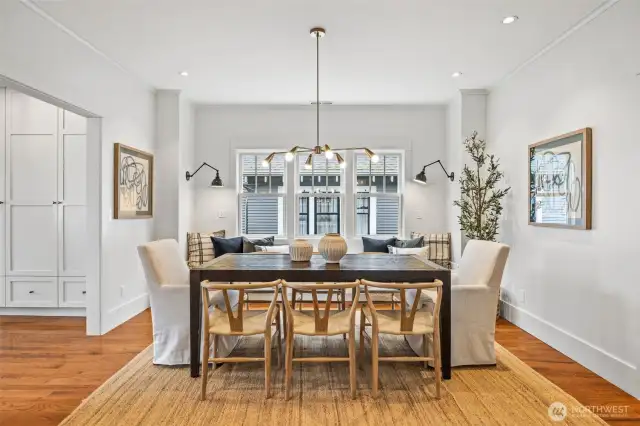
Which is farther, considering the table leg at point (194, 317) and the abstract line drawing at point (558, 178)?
the abstract line drawing at point (558, 178)

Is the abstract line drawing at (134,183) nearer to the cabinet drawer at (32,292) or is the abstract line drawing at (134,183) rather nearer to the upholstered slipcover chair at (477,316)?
the cabinet drawer at (32,292)

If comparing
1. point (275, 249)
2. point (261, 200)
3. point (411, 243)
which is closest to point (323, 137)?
point (261, 200)

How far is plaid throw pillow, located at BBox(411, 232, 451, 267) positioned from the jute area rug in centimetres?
231

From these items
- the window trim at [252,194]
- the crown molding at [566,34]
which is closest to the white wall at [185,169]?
the window trim at [252,194]

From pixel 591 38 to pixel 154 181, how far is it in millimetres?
4653

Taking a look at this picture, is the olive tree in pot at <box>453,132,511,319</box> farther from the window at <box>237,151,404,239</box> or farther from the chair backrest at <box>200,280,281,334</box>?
the chair backrest at <box>200,280,281,334</box>

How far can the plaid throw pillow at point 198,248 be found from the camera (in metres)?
5.34

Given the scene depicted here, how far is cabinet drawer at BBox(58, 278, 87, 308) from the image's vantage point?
4492 mm

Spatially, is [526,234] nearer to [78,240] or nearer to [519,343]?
[519,343]

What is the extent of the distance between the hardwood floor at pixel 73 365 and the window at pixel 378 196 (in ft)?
6.84

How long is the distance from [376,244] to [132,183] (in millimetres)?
3002

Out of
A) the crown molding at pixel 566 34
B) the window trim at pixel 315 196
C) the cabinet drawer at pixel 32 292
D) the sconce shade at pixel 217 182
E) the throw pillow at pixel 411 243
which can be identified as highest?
the crown molding at pixel 566 34

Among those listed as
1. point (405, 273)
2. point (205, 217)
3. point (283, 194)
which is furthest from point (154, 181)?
point (405, 273)

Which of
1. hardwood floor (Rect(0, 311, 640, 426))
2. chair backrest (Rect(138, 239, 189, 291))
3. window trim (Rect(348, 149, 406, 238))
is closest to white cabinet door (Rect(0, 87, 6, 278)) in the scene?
hardwood floor (Rect(0, 311, 640, 426))
